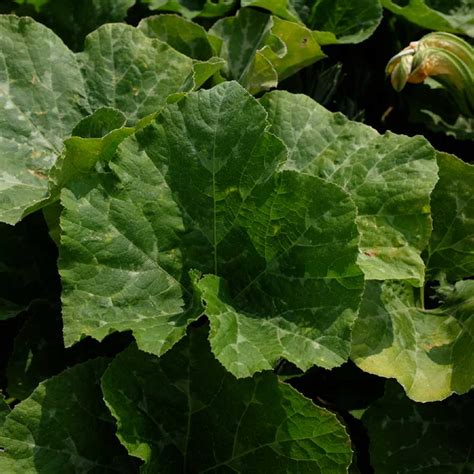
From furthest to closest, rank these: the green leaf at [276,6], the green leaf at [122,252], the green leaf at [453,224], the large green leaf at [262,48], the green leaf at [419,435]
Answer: the green leaf at [276,6] < the large green leaf at [262,48] < the green leaf at [453,224] < the green leaf at [419,435] < the green leaf at [122,252]

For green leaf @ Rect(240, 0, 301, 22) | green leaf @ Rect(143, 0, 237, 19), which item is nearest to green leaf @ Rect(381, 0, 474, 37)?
green leaf @ Rect(240, 0, 301, 22)

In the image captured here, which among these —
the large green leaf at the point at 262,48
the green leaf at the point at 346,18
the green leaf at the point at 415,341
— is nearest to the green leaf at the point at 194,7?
the large green leaf at the point at 262,48

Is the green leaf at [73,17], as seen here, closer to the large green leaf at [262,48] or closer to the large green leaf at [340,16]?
the large green leaf at [262,48]

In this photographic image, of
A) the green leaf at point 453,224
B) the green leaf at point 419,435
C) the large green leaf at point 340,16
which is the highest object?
the large green leaf at point 340,16

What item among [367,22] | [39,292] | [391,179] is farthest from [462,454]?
[367,22]

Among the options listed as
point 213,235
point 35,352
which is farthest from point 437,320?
point 35,352

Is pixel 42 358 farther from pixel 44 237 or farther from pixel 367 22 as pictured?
pixel 367 22

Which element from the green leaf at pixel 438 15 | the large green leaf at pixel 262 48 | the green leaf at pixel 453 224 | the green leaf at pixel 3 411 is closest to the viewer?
the green leaf at pixel 3 411
